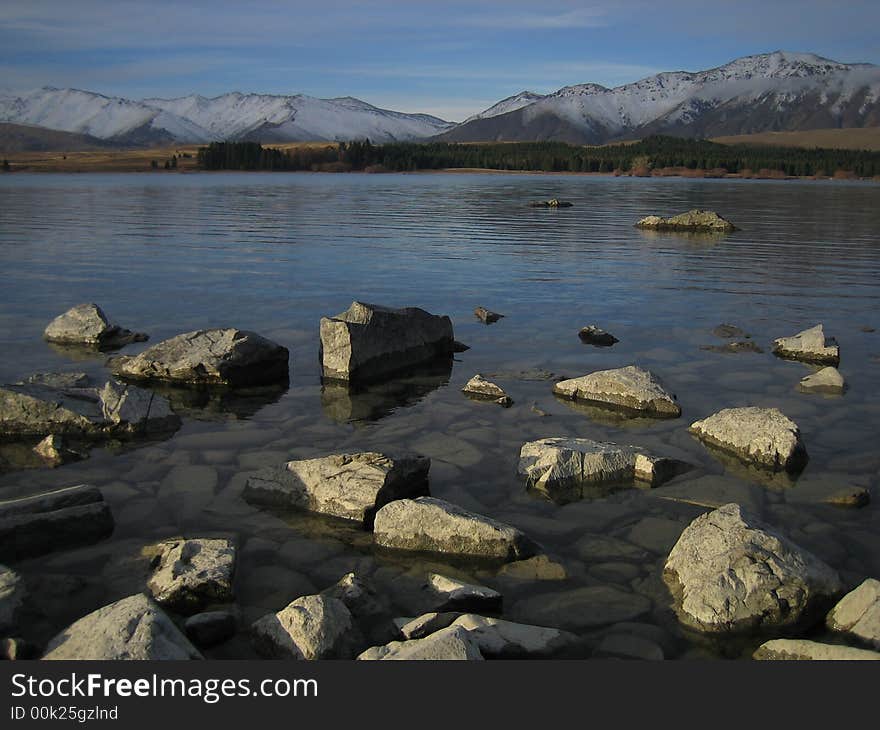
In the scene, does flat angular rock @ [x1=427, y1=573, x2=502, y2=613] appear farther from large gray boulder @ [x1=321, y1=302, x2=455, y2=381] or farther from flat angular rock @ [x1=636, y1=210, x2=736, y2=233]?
flat angular rock @ [x1=636, y1=210, x2=736, y2=233]

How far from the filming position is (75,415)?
9641mm

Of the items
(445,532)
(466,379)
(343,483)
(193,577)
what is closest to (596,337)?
(466,379)

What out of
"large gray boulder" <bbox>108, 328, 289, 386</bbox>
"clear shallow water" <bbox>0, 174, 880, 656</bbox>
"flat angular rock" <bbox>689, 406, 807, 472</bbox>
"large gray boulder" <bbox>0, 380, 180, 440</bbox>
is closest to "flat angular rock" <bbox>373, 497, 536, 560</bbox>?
"clear shallow water" <bbox>0, 174, 880, 656</bbox>

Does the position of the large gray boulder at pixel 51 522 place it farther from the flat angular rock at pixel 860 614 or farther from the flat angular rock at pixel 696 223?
the flat angular rock at pixel 696 223

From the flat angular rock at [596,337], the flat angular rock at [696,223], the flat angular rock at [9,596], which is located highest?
the flat angular rock at [696,223]

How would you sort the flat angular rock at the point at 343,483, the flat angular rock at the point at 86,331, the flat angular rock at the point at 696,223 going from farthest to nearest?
1. the flat angular rock at the point at 696,223
2. the flat angular rock at the point at 86,331
3. the flat angular rock at the point at 343,483

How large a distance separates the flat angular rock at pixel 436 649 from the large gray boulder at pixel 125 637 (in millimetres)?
1159

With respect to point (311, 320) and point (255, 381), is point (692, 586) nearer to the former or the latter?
point (255, 381)

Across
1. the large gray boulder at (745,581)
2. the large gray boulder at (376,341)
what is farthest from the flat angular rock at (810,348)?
the large gray boulder at (745,581)

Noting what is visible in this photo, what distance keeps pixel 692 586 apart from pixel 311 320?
1117cm

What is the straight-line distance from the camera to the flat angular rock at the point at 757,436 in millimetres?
8844

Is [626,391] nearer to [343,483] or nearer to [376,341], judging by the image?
[376,341]

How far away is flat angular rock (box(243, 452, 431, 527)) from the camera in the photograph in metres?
7.66
